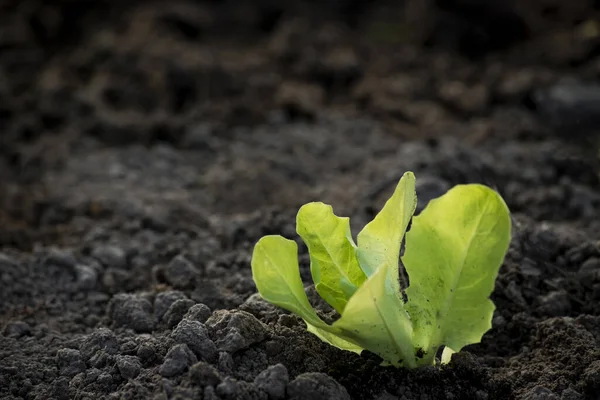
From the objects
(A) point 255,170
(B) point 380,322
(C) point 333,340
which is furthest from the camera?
(A) point 255,170

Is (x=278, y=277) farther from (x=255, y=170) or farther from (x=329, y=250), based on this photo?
(x=255, y=170)

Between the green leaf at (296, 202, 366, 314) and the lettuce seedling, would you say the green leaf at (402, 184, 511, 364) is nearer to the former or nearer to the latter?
the lettuce seedling

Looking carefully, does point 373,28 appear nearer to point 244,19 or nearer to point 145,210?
point 244,19

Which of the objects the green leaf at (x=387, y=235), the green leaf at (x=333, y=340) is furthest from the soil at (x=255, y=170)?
the green leaf at (x=387, y=235)

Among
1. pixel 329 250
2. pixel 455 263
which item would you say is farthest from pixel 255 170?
pixel 455 263

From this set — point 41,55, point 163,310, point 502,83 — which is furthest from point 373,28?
point 163,310

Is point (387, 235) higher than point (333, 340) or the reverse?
higher

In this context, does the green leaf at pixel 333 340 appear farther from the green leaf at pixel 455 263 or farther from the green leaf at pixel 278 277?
the green leaf at pixel 455 263
